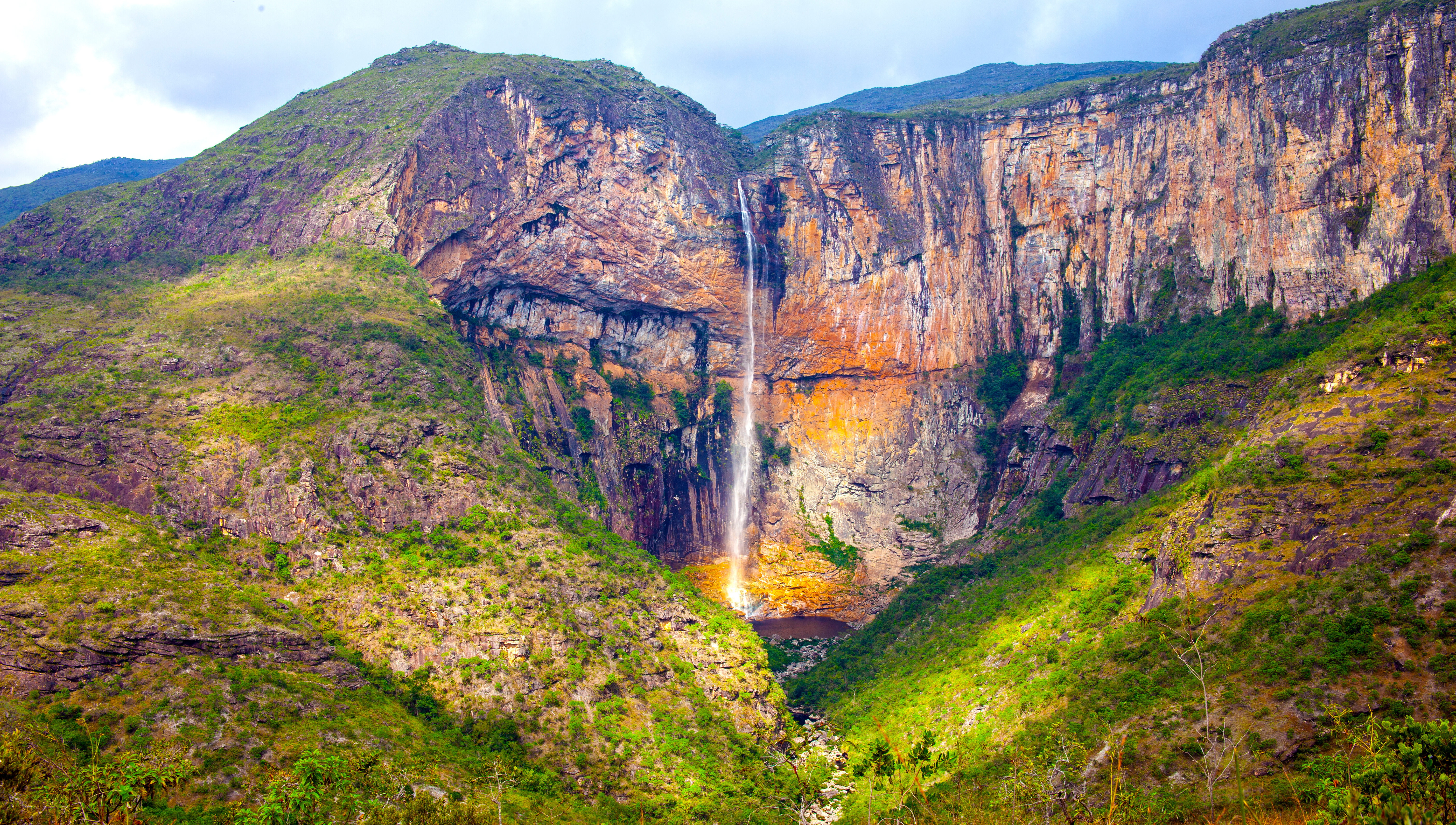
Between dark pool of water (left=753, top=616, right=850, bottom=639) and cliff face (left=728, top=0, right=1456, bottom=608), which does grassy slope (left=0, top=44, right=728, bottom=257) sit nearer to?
cliff face (left=728, top=0, right=1456, bottom=608)

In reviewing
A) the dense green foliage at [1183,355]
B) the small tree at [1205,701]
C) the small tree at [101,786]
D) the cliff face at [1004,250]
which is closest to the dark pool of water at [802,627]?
the cliff face at [1004,250]

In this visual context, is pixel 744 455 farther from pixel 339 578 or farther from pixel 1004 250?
pixel 339 578

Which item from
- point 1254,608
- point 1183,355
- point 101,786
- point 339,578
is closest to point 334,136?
point 339,578

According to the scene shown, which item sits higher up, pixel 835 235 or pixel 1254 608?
pixel 835 235

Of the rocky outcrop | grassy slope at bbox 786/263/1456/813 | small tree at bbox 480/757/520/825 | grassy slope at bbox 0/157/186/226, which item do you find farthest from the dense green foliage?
grassy slope at bbox 0/157/186/226

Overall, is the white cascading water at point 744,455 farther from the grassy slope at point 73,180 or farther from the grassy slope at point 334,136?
the grassy slope at point 73,180

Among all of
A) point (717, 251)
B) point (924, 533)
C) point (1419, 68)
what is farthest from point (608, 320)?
point (1419, 68)
